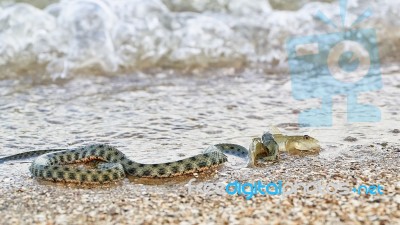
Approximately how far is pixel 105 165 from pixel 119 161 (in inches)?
4.8

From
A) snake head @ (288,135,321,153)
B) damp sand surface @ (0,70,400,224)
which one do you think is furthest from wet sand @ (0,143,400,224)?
snake head @ (288,135,321,153)

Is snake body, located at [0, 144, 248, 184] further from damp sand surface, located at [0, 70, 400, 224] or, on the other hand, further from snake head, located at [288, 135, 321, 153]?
snake head, located at [288, 135, 321, 153]

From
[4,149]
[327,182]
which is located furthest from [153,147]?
[327,182]

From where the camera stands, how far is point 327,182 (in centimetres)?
492

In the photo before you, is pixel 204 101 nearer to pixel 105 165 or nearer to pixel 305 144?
pixel 305 144

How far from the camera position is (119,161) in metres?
5.50

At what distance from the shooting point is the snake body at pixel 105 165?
17.0 feet

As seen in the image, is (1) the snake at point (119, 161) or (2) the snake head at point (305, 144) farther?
(2) the snake head at point (305, 144)

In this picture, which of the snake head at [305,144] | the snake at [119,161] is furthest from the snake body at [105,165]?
the snake head at [305,144]

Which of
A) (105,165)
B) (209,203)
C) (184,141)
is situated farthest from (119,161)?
(209,203)

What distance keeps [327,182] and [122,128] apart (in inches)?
98.7

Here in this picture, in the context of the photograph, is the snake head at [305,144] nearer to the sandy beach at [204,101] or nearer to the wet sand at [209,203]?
the sandy beach at [204,101]

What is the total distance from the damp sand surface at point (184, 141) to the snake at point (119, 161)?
0.09m

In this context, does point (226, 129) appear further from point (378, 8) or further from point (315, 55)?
point (378, 8)
